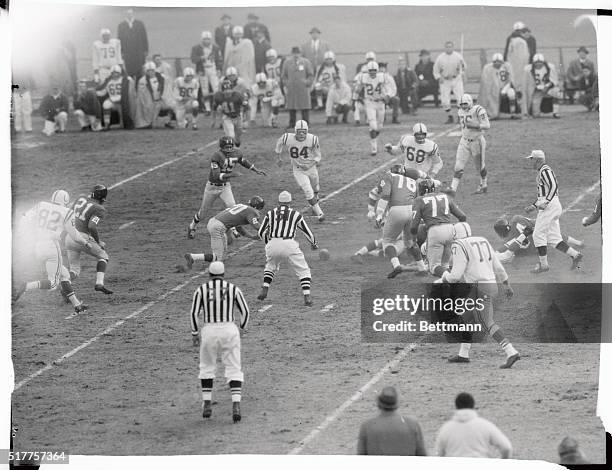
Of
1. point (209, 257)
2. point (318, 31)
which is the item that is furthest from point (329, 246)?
point (318, 31)

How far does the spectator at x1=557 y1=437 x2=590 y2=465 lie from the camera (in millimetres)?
11430

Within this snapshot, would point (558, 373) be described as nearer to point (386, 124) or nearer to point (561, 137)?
point (561, 137)

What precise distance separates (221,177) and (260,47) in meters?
1.43

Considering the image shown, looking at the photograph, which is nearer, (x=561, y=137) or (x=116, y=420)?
(x=116, y=420)

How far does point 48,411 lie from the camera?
13086 mm

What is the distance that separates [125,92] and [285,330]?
4375mm

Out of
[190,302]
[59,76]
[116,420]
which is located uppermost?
[59,76]

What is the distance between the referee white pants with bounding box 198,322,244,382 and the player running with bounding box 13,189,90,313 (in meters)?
2.04

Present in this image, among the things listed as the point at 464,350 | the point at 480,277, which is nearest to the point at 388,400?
the point at 464,350

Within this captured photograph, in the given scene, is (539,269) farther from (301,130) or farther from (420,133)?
(301,130)

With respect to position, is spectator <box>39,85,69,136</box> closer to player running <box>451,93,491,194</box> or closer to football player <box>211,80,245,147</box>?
football player <box>211,80,245,147</box>

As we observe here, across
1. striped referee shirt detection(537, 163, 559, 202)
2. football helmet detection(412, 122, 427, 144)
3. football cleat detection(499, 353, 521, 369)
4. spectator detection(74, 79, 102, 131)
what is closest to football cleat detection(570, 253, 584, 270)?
striped referee shirt detection(537, 163, 559, 202)

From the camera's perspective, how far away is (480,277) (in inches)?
525

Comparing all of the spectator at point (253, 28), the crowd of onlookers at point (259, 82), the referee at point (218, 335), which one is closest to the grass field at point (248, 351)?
the referee at point (218, 335)
